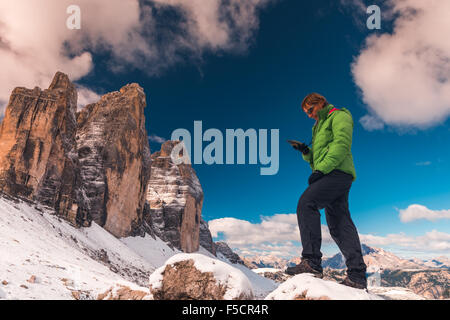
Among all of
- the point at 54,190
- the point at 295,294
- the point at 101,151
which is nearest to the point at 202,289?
the point at 295,294

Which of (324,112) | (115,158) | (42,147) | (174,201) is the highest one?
(115,158)

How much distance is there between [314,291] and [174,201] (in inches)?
3414

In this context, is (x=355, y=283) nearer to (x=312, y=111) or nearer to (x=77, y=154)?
(x=312, y=111)

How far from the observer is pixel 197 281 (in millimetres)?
4441

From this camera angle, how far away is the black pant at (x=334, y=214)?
159 inches

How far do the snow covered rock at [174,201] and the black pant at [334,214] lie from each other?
72970 mm

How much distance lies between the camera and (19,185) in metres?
30.5

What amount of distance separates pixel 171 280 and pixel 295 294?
2216 mm

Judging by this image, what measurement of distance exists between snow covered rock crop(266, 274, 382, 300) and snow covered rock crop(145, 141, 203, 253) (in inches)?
2889

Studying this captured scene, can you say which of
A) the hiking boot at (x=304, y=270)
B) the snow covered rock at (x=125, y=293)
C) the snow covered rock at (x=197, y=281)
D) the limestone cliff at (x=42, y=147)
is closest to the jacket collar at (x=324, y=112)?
the hiking boot at (x=304, y=270)

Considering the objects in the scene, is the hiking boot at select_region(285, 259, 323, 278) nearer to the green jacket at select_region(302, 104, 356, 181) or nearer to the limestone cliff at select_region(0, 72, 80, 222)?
the green jacket at select_region(302, 104, 356, 181)

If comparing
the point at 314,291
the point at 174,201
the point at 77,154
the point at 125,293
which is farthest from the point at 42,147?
the point at 174,201
